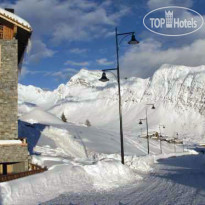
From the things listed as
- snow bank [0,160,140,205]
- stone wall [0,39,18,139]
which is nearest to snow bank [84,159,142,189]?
snow bank [0,160,140,205]

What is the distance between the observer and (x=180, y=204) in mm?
8930

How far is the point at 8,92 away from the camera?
17062mm

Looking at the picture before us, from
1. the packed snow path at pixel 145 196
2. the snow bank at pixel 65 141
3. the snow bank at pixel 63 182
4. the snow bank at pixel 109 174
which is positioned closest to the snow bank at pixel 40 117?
the snow bank at pixel 65 141

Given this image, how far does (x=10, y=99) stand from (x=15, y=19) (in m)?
4.69

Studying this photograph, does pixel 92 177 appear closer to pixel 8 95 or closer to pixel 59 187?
pixel 59 187

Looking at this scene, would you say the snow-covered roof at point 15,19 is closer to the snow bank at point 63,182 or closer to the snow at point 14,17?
the snow at point 14,17

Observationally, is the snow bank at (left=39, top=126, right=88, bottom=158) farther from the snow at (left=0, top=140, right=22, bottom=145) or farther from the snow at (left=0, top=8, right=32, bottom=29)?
the snow at (left=0, top=140, right=22, bottom=145)

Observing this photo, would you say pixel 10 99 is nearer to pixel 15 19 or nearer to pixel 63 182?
pixel 15 19

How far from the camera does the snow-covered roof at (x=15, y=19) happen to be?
700 inches

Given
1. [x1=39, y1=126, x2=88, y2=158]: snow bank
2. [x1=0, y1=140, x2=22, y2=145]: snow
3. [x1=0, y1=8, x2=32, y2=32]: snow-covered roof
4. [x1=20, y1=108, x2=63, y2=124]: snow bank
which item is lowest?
[x1=39, y1=126, x2=88, y2=158]: snow bank

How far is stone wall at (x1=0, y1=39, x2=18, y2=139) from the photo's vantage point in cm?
1678

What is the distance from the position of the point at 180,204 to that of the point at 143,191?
8.92 ft

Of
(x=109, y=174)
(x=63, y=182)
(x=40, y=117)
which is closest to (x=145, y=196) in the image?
(x=63, y=182)

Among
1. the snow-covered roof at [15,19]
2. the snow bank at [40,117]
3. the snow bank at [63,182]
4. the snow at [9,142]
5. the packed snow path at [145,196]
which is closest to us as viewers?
the packed snow path at [145,196]
